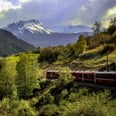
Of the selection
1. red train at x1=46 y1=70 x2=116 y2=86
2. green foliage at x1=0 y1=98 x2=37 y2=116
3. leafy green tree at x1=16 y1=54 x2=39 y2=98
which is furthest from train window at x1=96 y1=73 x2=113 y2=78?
leafy green tree at x1=16 y1=54 x2=39 y2=98

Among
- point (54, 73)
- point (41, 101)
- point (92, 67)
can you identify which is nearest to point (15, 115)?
point (41, 101)

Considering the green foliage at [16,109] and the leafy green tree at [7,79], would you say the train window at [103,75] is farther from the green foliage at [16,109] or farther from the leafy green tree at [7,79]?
the leafy green tree at [7,79]

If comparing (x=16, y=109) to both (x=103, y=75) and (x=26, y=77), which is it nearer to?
(x=103, y=75)

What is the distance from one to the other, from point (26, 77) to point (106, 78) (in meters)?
35.2

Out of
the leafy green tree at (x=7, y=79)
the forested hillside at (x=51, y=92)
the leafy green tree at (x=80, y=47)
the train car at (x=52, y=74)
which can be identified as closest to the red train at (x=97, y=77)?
the forested hillside at (x=51, y=92)

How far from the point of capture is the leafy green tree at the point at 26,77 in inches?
4363

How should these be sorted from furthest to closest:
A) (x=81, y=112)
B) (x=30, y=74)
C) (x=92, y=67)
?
(x=92, y=67), (x=30, y=74), (x=81, y=112)

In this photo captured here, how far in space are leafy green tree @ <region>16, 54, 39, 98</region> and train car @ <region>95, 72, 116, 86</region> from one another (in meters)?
27.7

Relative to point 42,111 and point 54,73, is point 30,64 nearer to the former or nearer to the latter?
point 54,73

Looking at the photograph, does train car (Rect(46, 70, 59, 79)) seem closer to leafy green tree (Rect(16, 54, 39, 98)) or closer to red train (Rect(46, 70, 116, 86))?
leafy green tree (Rect(16, 54, 39, 98))

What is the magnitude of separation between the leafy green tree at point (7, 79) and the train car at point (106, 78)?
97.6ft

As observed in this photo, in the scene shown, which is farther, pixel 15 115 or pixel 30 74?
pixel 30 74

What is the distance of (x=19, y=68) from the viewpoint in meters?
115

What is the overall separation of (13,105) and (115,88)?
23712mm
